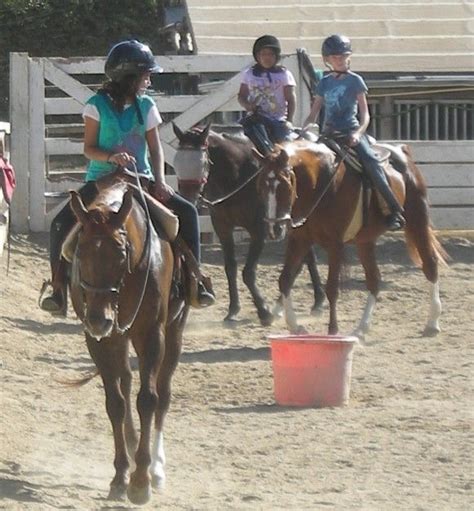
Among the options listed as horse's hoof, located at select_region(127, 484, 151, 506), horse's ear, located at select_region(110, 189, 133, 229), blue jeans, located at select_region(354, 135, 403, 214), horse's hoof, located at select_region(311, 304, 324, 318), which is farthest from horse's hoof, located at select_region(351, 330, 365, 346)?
horse's ear, located at select_region(110, 189, 133, 229)

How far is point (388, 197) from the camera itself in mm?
12906

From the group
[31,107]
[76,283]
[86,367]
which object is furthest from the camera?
[31,107]

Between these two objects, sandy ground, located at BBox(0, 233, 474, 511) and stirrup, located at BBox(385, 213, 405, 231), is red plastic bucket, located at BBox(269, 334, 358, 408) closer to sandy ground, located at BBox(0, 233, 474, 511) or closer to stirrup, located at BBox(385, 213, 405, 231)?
sandy ground, located at BBox(0, 233, 474, 511)

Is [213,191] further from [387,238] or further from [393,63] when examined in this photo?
[393,63]

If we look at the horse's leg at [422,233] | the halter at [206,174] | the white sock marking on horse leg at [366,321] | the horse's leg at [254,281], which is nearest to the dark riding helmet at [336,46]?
the halter at [206,174]

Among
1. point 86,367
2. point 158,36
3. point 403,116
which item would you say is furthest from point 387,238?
point 158,36

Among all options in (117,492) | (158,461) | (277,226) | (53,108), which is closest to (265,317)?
(277,226)

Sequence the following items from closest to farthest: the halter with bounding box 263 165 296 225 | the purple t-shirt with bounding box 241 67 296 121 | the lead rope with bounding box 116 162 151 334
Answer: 1. the lead rope with bounding box 116 162 151 334
2. the halter with bounding box 263 165 296 225
3. the purple t-shirt with bounding box 241 67 296 121

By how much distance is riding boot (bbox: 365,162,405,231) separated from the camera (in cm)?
1277

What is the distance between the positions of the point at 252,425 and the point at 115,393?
1923 mm

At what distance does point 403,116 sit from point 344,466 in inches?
531

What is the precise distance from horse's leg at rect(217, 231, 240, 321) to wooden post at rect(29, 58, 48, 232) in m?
3.95

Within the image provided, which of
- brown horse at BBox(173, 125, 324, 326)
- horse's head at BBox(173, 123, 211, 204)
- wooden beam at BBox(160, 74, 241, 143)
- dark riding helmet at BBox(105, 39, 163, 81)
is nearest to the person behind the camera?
dark riding helmet at BBox(105, 39, 163, 81)

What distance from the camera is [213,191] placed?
533 inches
